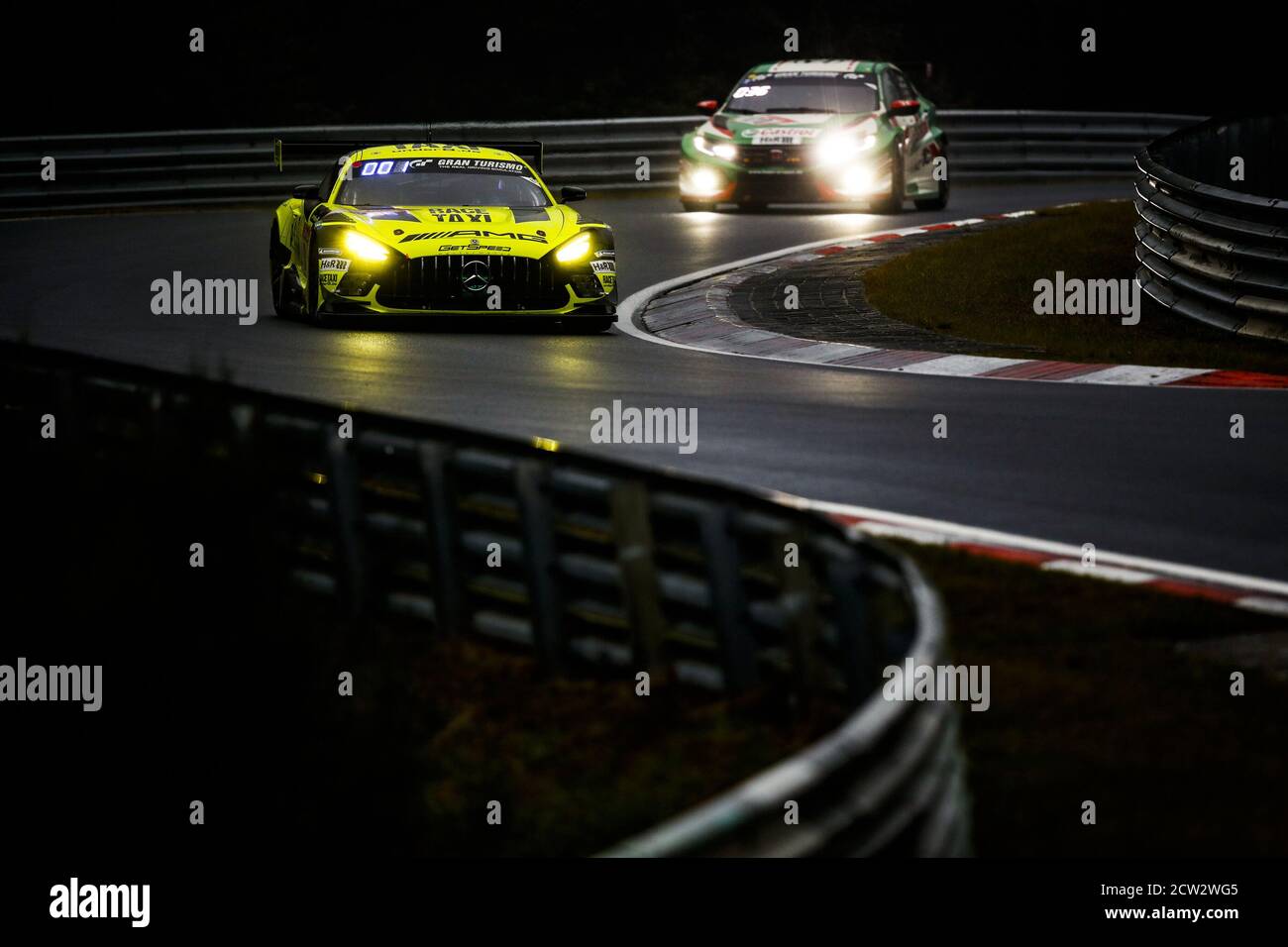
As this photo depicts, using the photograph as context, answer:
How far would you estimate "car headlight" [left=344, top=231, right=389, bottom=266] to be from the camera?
1558 cm

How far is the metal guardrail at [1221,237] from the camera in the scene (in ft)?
49.6

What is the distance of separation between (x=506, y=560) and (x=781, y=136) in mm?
16794

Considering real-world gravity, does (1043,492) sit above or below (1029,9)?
below

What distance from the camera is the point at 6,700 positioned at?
683cm

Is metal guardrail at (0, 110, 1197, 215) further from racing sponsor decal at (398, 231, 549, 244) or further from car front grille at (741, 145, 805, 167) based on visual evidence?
racing sponsor decal at (398, 231, 549, 244)

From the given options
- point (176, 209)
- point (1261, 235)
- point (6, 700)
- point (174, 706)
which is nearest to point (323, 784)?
point (174, 706)

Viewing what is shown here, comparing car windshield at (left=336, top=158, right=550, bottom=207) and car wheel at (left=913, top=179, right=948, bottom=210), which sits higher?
car windshield at (left=336, top=158, right=550, bottom=207)

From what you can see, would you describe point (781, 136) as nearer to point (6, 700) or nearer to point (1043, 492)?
point (1043, 492)

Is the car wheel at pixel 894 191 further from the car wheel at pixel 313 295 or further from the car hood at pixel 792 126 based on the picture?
the car wheel at pixel 313 295

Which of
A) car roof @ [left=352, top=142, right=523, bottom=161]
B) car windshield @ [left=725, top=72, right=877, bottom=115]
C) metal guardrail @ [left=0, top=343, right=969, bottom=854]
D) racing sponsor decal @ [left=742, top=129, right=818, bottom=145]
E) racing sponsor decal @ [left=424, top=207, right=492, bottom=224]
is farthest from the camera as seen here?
car windshield @ [left=725, top=72, right=877, bottom=115]

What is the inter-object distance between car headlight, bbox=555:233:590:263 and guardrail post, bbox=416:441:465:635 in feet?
26.4

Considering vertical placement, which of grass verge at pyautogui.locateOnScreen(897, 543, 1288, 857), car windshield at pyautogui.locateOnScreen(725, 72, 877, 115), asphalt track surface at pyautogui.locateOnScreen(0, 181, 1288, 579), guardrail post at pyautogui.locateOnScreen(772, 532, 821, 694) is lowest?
grass verge at pyautogui.locateOnScreen(897, 543, 1288, 857)

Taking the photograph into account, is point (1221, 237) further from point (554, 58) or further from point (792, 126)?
point (554, 58)

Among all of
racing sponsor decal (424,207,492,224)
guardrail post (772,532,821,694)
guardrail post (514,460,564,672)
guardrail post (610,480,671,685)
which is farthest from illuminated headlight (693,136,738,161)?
guardrail post (772,532,821,694)
